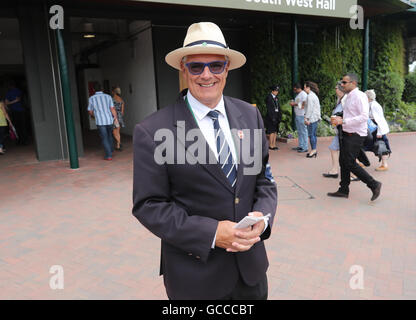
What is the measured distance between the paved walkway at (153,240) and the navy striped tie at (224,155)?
183cm

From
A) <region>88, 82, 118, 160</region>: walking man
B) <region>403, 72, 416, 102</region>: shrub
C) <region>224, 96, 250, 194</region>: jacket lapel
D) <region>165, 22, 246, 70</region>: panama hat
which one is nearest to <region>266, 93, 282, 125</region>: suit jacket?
<region>88, 82, 118, 160</region>: walking man

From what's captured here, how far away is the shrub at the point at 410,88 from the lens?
1770cm

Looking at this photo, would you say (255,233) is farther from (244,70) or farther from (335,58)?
(335,58)

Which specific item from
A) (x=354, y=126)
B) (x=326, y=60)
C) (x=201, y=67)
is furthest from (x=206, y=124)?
(x=326, y=60)

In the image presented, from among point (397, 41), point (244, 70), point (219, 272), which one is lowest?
point (219, 272)

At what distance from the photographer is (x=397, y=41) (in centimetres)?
1644

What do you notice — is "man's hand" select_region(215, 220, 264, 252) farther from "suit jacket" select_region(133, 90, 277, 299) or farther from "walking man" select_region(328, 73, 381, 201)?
"walking man" select_region(328, 73, 381, 201)

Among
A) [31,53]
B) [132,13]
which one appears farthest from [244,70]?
[31,53]

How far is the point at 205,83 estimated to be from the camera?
1819mm

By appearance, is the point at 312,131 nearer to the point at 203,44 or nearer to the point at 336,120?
the point at 336,120

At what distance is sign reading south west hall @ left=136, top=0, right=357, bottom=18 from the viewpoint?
7880 millimetres

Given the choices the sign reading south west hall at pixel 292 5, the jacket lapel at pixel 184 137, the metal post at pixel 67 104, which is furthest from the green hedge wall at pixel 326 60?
the jacket lapel at pixel 184 137

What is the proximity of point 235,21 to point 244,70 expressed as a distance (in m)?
1.95

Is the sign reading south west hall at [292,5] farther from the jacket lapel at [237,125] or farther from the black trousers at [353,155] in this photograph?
the jacket lapel at [237,125]
